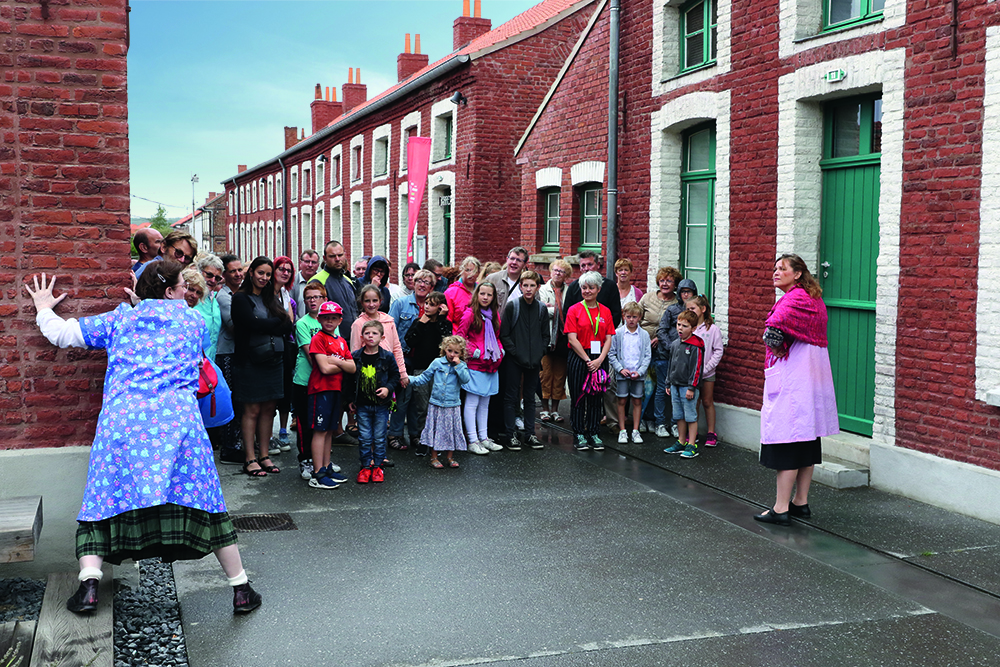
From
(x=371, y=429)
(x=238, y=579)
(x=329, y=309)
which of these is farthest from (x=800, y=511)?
(x=238, y=579)

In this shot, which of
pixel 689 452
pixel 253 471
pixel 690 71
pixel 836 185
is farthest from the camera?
pixel 690 71

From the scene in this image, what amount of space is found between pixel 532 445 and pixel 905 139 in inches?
182

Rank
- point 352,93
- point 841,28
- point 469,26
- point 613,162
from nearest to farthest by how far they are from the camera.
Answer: point 841,28, point 613,162, point 469,26, point 352,93

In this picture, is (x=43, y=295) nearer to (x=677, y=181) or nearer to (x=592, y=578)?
(x=592, y=578)

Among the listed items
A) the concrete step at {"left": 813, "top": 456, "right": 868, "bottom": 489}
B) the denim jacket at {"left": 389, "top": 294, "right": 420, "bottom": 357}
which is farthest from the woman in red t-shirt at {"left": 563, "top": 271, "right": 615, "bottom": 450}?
the concrete step at {"left": 813, "top": 456, "right": 868, "bottom": 489}

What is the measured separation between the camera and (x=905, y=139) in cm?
803

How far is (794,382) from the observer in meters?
7.05

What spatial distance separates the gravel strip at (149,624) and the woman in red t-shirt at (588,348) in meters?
5.02

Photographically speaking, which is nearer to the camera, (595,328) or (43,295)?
(43,295)

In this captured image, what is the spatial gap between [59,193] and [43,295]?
603mm

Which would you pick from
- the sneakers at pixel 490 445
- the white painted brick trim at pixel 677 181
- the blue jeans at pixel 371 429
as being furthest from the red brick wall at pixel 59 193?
the white painted brick trim at pixel 677 181

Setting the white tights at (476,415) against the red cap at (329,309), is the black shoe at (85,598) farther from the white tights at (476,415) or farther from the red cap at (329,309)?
the white tights at (476,415)

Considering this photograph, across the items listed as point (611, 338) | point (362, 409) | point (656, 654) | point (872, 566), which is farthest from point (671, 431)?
point (656, 654)

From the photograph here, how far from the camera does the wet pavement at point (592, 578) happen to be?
4836 millimetres
